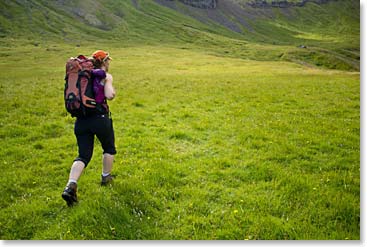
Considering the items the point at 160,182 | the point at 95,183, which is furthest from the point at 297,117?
the point at 95,183

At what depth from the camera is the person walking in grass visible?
26.6ft

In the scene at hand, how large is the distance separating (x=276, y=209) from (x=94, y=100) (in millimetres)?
5672

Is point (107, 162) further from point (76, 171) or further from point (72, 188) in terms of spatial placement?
point (72, 188)

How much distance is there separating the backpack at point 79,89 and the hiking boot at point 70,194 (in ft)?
6.38

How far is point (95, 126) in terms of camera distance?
843 centimetres

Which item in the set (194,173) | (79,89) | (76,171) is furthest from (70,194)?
(194,173)

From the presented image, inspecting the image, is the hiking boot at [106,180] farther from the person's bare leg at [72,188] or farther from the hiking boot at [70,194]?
the hiking boot at [70,194]

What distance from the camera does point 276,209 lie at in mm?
7914

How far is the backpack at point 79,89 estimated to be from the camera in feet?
25.9

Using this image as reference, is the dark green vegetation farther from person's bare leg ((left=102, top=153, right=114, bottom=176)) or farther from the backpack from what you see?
the backpack

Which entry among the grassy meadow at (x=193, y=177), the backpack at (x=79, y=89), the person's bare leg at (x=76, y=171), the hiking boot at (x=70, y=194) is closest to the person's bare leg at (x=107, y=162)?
the grassy meadow at (x=193, y=177)

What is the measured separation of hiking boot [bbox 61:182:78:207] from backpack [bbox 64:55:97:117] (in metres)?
1.95

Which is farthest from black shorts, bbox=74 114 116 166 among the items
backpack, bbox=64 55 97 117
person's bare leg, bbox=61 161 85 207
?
backpack, bbox=64 55 97 117

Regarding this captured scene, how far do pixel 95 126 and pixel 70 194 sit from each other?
1.94m
